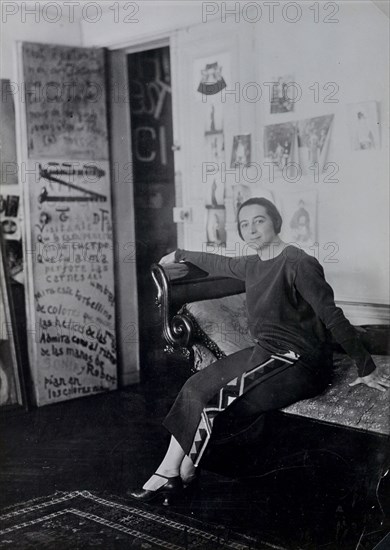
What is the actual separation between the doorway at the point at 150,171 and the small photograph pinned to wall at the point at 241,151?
31cm

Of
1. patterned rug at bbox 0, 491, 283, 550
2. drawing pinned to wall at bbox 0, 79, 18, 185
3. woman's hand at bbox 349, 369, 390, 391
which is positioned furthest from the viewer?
drawing pinned to wall at bbox 0, 79, 18, 185

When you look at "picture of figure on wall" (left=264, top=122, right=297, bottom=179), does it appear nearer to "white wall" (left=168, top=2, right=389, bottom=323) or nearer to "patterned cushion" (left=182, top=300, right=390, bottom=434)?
"white wall" (left=168, top=2, right=389, bottom=323)

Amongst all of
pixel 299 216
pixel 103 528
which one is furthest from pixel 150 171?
pixel 103 528

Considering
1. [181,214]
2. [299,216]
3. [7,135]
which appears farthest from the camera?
[7,135]

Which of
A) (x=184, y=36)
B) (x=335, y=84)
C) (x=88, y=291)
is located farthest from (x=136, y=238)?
(x=335, y=84)

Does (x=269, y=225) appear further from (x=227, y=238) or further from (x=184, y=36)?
(x=184, y=36)

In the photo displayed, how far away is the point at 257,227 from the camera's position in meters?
2.51

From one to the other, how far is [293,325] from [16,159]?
160 cm

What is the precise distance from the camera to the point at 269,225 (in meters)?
2.51

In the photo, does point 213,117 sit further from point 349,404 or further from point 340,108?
point 349,404

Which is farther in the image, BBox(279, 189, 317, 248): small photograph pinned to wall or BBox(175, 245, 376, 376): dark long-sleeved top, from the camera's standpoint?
BBox(279, 189, 317, 248): small photograph pinned to wall

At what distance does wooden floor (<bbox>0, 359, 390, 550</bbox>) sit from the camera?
2.29 m

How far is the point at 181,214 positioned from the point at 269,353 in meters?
0.74

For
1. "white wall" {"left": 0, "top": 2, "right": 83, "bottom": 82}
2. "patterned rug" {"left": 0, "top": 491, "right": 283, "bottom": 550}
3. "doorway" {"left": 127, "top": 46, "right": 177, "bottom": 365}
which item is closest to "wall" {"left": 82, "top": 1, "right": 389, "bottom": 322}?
"doorway" {"left": 127, "top": 46, "right": 177, "bottom": 365}
